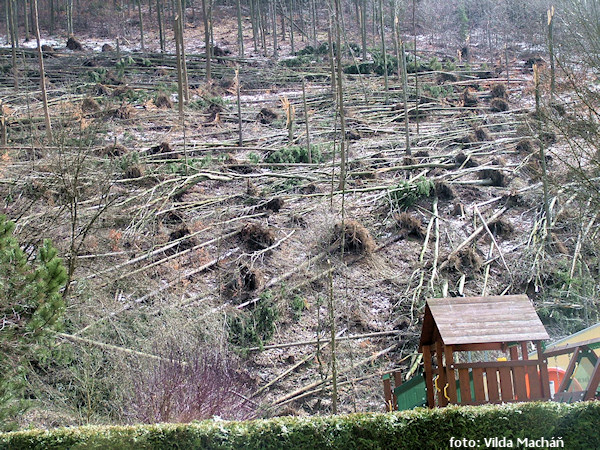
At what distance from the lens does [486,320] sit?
26.1 feet

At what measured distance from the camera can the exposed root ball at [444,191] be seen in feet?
62.8

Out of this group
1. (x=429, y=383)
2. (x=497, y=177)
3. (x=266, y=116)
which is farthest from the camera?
(x=266, y=116)

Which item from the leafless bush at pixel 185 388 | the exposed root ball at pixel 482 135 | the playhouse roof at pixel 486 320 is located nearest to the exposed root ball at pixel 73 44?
the exposed root ball at pixel 482 135

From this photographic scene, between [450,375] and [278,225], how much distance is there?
10.3 metres

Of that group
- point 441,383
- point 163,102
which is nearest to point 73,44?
point 163,102

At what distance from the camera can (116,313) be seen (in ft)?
43.7

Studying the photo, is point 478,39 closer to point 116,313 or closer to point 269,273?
point 269,273

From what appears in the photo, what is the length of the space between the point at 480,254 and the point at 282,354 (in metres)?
6.04

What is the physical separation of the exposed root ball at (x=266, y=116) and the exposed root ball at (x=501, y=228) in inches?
411

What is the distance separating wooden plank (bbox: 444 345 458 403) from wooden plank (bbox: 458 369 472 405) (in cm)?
12

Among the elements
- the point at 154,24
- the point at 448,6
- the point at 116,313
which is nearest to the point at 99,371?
the point at 116,313

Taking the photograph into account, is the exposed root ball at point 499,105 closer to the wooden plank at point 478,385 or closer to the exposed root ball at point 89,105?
the exposed root ball at point 89,105

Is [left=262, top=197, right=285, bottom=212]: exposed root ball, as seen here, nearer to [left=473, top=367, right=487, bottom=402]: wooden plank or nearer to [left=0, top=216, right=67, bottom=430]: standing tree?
[left=0, top=216, right=67, bottom=430]: standing tree

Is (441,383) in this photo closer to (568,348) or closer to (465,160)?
(568,348)
